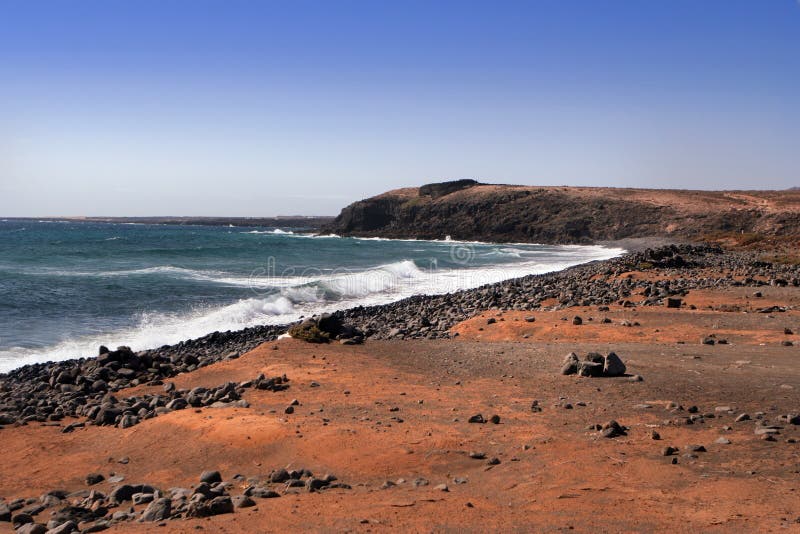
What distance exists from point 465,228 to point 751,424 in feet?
293

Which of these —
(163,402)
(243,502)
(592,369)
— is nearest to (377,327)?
(163,402)

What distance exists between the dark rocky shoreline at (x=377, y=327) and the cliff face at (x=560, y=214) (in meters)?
39.6

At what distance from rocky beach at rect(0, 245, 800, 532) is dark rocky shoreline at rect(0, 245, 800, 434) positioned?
3.8 inches

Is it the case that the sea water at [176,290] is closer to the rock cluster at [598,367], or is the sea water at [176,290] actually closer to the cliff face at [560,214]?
the rock cluster at [598,367]

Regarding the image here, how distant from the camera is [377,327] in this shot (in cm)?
1858

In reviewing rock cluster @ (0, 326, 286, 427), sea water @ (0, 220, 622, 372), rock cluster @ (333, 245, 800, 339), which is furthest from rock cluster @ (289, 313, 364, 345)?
sea water @ (0, 220, 622, 372)

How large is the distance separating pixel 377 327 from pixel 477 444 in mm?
11029

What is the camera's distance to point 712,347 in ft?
43.2

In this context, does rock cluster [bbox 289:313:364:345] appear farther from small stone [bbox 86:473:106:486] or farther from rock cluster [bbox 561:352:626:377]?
small stone [bbox 86:473:106:486]

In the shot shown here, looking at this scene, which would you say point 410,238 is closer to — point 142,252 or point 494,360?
point 142,252

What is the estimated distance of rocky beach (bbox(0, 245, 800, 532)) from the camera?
5.83 meters

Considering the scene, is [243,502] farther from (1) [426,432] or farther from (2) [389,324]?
(2) [389,324]

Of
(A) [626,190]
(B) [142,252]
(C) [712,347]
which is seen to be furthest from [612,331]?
(A) [626,190]

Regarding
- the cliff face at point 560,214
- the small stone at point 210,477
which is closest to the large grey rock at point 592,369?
the small stone at point 210,477
